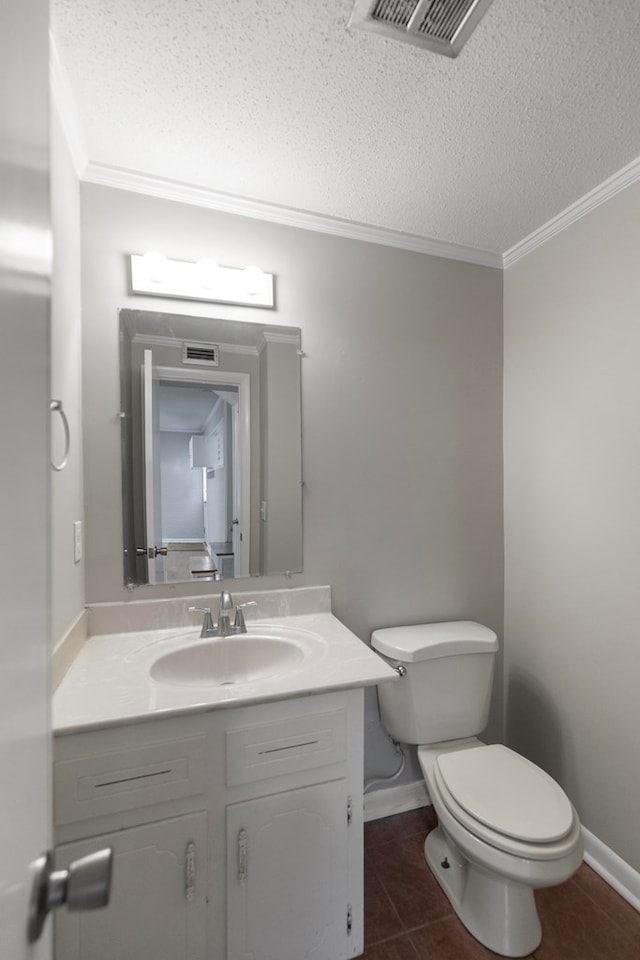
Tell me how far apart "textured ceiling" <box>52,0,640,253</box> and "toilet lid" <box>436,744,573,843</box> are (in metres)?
1.97

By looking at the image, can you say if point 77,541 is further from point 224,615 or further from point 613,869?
point 613,869

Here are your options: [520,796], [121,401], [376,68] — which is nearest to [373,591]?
[520,796]

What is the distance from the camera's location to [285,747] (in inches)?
43.5

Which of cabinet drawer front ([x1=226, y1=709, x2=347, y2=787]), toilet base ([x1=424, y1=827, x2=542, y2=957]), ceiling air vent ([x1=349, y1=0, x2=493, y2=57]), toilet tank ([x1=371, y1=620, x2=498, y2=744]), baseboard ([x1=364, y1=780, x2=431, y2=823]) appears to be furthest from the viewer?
baseboard ([x1=364, y1=780, x2=431, y2=823])

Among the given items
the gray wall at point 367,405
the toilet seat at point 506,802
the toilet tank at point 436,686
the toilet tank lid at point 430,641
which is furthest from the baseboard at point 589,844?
the toilet tank lid at point 430,641

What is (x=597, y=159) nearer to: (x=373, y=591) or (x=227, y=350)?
(x=227, y=350)

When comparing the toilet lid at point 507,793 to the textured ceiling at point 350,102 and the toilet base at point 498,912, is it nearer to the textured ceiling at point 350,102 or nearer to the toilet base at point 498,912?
the toilet base at point 498,912

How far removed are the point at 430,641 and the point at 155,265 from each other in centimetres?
164

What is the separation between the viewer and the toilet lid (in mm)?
1157

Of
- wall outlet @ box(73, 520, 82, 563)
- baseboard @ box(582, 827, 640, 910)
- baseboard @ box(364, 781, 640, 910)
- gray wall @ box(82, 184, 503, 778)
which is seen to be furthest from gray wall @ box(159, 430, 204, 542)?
baseboard @ box(582, 827, 640, 910)

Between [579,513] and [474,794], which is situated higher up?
[579,513]

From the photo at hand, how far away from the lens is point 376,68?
1084 mm

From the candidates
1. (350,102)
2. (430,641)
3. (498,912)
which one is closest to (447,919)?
(498,912)

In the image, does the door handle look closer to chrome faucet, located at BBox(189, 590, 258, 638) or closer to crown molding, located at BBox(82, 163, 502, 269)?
chrome faucet, located at BBox(189, 590, 258, 638)
